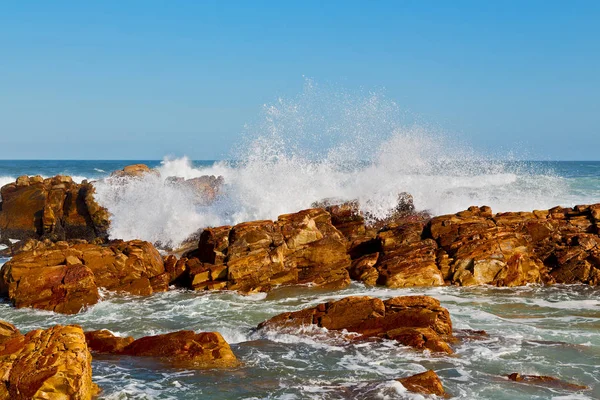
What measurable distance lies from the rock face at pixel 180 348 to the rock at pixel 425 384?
2.70m

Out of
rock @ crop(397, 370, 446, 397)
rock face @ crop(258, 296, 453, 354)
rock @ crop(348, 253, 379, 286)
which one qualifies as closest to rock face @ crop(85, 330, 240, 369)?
rock face @ crop(258, 296, 453, 354)

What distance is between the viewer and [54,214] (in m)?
23.6

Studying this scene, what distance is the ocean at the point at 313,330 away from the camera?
327 inches

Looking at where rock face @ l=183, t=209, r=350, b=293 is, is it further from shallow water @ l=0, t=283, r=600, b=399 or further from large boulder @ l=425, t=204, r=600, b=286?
large boulder @ l=425, t=204, r=600, b=286

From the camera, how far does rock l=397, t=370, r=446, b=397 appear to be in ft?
25.5

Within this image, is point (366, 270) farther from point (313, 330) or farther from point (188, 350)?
point (188, 350)

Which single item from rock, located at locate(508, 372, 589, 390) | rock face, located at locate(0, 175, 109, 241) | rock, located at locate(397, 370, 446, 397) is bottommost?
rock, located at locate(508, 372, 589, 390)

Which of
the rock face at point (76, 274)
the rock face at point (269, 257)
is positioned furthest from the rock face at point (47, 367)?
the rock face at point (269, 257)

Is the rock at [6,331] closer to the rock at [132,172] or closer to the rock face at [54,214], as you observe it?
the rock face at [54,214]

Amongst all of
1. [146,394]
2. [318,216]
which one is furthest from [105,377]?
[318,216]

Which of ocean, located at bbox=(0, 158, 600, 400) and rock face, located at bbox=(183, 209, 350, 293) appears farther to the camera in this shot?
rock face, located at bbox=(183, 209, 350, 293)

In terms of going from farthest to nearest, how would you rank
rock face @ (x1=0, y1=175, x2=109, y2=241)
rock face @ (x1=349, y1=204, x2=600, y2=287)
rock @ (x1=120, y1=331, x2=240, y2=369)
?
rock face @ (x1=0, y1=175, x2=109, y2=241) < rock face @ (x1=349, y1=204, x2=600, y2=287) < rock @ (x1=120, y1=331, x2=240, y2=369)

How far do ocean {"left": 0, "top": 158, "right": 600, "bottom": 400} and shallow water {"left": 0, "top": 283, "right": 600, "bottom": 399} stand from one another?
0.08 ft

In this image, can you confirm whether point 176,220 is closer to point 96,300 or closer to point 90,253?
point 90,253
